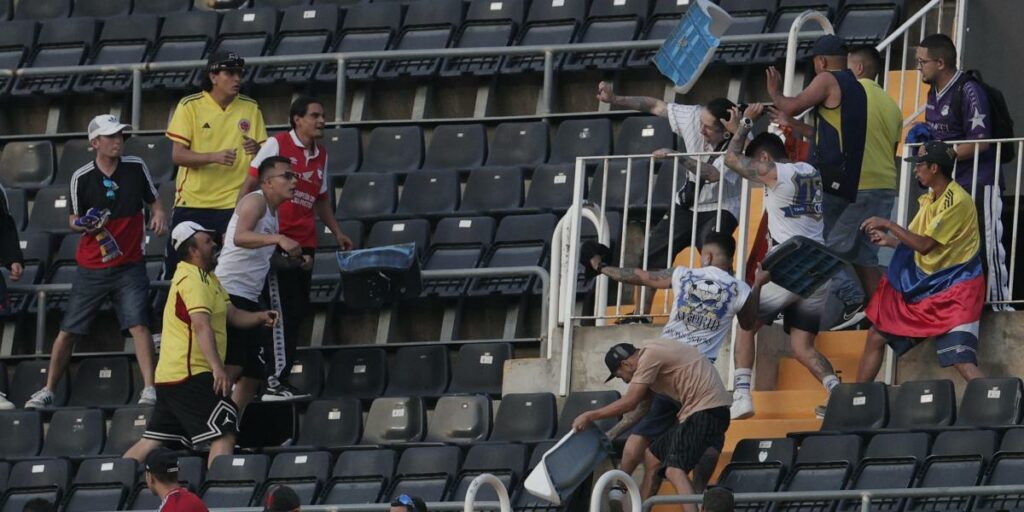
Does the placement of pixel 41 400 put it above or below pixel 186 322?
below

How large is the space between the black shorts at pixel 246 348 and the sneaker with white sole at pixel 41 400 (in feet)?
5.10

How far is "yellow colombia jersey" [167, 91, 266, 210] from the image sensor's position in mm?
14359

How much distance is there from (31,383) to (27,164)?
2389mm

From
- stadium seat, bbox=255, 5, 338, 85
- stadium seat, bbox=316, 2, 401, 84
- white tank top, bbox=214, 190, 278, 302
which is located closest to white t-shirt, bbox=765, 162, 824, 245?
white tank top, bbox=214, 190, 278, 302

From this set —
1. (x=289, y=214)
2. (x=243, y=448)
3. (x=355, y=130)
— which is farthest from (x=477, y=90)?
(x=243, y=448)

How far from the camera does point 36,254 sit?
15.5m

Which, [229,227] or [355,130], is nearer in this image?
[229,227]

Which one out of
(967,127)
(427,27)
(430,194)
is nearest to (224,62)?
(430,194)

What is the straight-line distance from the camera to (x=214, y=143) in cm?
1440

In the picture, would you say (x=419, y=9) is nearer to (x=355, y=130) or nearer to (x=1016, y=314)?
(x=355, y=130)

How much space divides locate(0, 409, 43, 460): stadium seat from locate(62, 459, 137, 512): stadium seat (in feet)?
2.85

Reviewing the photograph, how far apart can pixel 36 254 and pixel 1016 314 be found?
20.3 ft

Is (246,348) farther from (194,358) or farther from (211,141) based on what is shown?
(211,141)

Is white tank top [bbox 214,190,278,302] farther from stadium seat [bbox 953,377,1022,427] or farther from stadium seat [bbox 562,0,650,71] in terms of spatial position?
stadium seat [bbox 953,377,1022,427]
